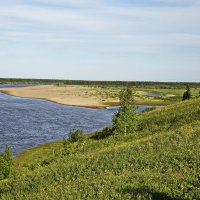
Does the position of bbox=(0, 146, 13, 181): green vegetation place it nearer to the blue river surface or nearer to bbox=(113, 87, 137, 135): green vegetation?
the blue river surface

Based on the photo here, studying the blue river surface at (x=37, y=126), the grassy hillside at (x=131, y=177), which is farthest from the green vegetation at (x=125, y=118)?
the grassy hillside at (x=131, y=177)

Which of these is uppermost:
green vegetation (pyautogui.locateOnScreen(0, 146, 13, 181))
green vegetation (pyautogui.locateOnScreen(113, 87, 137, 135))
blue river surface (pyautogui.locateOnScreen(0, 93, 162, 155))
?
green vegetation (pyautogui.locateOnScreen(113, 87, 137, 135))

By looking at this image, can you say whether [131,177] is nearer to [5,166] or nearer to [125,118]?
[5,166]

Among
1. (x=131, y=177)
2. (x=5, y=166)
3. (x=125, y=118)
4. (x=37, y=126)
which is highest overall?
(x=131, y=177)

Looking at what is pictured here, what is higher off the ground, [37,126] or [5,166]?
[5,166]

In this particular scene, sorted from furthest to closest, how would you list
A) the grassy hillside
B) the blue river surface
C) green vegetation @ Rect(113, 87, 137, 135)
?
the blue river surface < green vegetation @ Rect(113, 87, 137, 135) < the grassy hillside

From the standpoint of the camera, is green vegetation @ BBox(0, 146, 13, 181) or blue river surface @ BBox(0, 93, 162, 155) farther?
blue river surface @ BBox(0, 93, 162, 155)

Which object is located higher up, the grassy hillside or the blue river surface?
the grassy hillside

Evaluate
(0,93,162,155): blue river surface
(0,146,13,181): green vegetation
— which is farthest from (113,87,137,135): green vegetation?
(0,146,13,181): green vegetation

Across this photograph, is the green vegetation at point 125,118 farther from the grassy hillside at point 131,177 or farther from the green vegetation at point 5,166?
the grassy hillside at point 131,177

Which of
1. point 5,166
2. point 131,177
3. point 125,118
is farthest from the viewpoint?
point 125,118

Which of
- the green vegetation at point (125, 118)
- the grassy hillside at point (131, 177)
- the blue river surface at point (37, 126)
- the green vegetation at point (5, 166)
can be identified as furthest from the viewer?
the blue river surface at point (37, 126)

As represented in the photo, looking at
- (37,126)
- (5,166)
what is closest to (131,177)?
(5,166)

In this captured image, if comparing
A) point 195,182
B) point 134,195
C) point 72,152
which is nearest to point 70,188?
point 134,195
